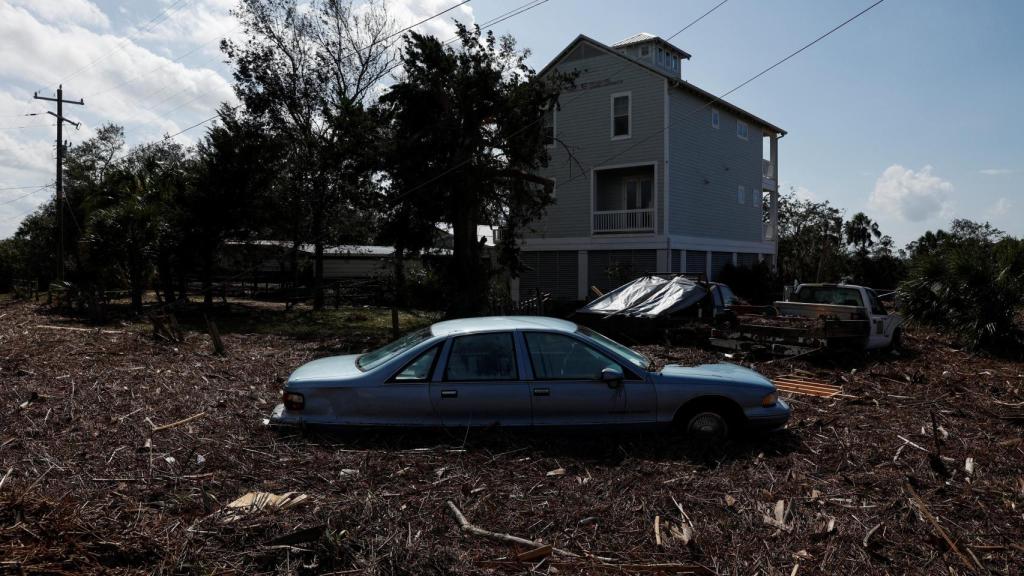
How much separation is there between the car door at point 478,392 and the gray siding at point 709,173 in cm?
1901

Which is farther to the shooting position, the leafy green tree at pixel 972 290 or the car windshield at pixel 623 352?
the leafy green tree at pixel 972 290

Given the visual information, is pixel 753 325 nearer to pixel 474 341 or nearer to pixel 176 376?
pixel 474 341

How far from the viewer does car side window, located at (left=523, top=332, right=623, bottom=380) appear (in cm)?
606

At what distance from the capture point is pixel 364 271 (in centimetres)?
4047

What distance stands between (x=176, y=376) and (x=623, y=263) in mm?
17236

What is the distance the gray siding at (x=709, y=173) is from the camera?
2430cm

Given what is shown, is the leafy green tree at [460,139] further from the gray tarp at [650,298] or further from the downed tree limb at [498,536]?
the downed tree limb at [498,536]

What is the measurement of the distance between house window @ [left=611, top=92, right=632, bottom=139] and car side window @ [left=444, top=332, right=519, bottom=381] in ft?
64.6

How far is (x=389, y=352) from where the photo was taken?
6.47 meters

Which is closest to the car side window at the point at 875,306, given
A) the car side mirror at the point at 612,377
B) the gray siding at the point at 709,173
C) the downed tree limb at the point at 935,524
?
the downed tree limb at the point at 935,524

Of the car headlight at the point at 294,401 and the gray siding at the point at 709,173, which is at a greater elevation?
the gray siding at the point at 709,173

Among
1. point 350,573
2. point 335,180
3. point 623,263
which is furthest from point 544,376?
point 335,180

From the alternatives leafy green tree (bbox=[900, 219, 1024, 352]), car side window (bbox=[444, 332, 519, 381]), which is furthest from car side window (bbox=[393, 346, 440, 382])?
leafy green tree (bbox=[900, 219, 1024, 352])

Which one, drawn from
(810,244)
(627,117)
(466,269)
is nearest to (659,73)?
(627,117)
